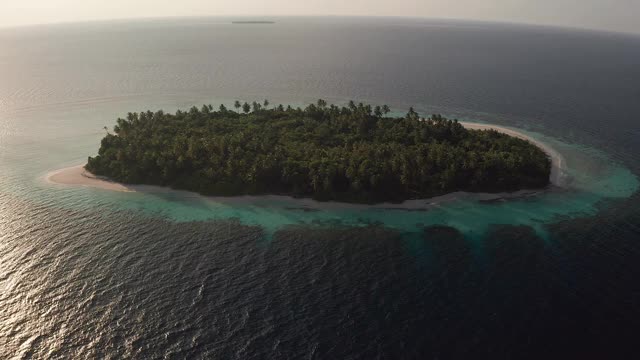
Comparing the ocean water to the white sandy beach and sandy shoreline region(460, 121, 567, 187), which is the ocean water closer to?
the white sandy beach

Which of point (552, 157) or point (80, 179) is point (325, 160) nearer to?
point (80, 179)

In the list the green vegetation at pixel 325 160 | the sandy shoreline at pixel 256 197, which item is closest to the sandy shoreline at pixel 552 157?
the sandy shoreline at pixel 256 197

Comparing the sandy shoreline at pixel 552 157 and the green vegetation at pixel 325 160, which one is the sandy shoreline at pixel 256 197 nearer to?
the sandy shoreline at pixel 552 157

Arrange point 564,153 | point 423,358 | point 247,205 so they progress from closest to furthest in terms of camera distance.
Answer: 1. point 423,358
2. point 247,205
3. point 564,153

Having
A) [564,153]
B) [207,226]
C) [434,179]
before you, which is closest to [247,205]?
[207,226]

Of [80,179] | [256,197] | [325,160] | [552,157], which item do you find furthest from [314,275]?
[552,157]

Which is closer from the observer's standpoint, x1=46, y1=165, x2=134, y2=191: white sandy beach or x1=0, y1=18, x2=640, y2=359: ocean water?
x1=0, y1=18, x2=640, y2=359: ocean water

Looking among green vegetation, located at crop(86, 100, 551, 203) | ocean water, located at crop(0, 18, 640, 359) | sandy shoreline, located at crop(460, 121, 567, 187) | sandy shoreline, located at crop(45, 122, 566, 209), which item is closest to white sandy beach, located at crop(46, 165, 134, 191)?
sandy shoreline, located at crop(45, 122, 566, 209)

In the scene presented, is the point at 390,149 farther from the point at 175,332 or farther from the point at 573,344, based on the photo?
the point at 175,332

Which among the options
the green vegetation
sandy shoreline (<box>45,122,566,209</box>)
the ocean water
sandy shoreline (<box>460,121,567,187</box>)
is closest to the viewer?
the ocean water
